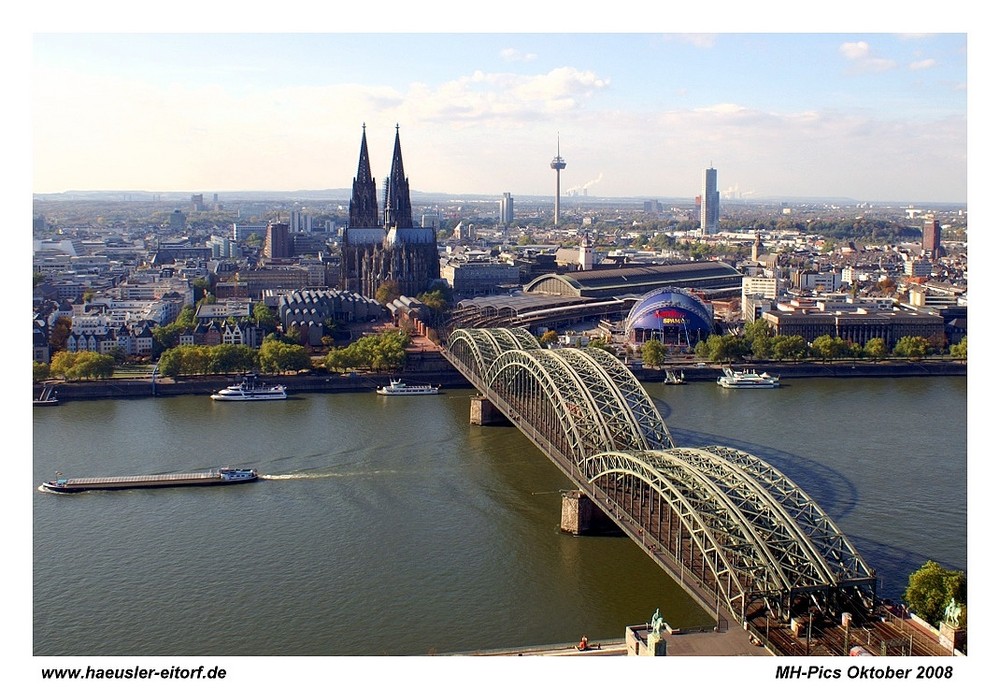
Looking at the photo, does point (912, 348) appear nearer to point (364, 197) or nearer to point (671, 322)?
point (671, 322)

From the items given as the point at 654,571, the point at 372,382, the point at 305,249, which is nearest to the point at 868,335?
the point at 372,382

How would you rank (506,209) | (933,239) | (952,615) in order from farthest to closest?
(506,209) < (933,239) < (952,615)

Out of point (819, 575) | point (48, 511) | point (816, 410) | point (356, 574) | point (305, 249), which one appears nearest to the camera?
point (819, 575)

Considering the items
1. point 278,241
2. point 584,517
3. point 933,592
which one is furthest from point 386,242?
point 933,592

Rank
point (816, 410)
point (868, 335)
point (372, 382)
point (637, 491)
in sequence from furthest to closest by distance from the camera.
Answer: point (868, 335)
point (372, 382)
point (816, 410)
point (637, 491)

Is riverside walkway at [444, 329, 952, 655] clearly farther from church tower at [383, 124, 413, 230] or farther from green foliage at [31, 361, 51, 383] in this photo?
church tower at [383, 124, 413, 230]

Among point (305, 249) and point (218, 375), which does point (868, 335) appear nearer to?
point (218, 375)

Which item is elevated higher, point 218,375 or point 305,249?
point 305,249
